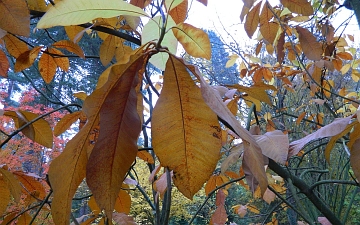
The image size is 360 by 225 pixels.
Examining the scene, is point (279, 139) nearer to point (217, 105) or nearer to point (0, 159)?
point (217, 105)

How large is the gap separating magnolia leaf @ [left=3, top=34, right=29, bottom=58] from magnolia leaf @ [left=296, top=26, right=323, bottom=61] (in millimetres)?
728

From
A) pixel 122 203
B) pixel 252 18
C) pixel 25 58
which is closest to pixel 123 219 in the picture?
pixel 122 203

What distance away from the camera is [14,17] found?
15.7 inches

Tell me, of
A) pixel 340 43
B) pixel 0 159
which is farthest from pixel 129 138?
pixel 0 159

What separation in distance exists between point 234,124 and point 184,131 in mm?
65

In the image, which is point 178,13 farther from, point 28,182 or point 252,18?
point 28,182

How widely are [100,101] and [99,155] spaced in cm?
5

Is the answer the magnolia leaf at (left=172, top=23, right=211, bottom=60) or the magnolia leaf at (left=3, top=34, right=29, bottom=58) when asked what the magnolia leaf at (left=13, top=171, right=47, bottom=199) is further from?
the magnolia leaf at (left=172, top=23, right=211, bottom=60)

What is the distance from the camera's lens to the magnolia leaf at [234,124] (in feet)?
0.77

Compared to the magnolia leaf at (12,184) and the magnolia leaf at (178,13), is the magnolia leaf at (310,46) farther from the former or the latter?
the magnolia leaf at (12,184)

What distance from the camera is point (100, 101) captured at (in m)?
0.27

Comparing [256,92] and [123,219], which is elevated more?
[256,92]

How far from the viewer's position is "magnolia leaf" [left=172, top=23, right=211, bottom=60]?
14.0 inches

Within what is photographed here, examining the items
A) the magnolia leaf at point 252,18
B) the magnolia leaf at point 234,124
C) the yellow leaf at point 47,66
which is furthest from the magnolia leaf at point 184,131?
the yellow leaf at point 47,66
